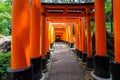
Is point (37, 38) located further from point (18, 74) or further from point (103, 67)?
point (103, 67)

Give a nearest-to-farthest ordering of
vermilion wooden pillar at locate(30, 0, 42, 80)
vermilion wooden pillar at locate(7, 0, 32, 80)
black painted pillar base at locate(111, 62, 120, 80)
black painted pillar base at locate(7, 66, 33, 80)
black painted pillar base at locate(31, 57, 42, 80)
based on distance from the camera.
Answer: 1. black painted pillar base at locate(7, 66, 33, 80)
2. vermilion wooden pillar at locate(7, 0, 32, 80)
3. black painted pillar base at locate(111, 62, 120, 80)
4. black painted pillar base at locate(31, 57, 42, 80)
5. vermilion wooden pillar at locate(30, 0, 42, 80)

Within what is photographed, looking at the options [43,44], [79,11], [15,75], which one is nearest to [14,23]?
Answer: [15,75]

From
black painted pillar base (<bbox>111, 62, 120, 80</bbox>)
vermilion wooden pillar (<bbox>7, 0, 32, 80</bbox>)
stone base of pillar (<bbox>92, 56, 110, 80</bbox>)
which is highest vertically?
vermilion wooden pillar (<bbox>7, 0, 32, 80</bbox>)

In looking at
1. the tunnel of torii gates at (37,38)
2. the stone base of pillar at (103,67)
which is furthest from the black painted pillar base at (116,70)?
the stone base of pillar at (103,67)

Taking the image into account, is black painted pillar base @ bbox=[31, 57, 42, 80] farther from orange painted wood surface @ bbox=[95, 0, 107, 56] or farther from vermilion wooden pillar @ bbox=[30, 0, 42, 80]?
orange painted wood surface @ bbox=[95, 0, 107, 56]

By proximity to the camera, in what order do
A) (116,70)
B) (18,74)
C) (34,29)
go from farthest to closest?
(34,29)
(116,70)
(18,74)

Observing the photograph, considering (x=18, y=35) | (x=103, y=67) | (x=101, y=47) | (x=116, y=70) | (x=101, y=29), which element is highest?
(x=101, y=29)

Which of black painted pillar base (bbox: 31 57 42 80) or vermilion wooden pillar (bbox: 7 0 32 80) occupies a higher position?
vermilion wooden pillar (bbox: 7 0 32 80)

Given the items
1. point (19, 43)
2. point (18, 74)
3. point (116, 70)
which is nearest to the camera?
point (18, 74)

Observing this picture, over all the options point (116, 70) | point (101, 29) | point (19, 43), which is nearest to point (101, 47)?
point (101, 29)

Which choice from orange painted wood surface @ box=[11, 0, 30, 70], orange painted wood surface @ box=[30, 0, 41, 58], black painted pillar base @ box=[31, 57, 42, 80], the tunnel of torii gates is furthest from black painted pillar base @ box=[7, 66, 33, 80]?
orange painted wood surface @ box=[30, 0, 41, 58]

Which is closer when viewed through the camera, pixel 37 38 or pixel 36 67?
pixel 36 67

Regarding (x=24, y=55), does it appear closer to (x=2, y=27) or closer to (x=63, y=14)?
(x=63, y=14)

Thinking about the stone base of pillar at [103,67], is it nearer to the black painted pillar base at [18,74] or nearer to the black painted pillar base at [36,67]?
the black painted pillar base at [36,67]
